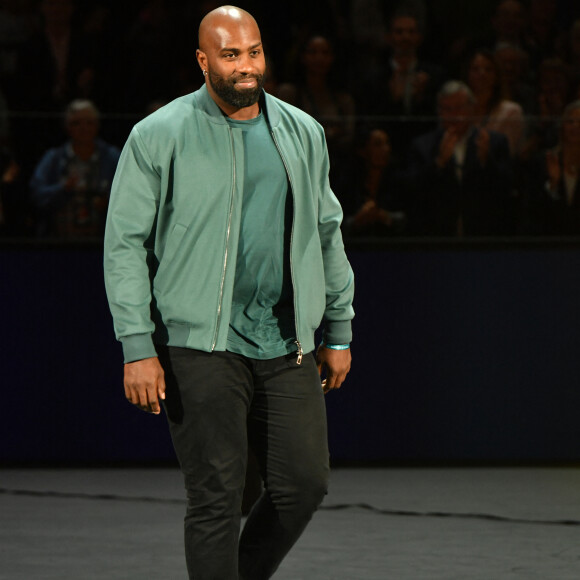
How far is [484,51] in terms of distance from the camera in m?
6.88

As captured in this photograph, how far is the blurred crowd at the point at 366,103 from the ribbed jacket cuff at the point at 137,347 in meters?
3.14

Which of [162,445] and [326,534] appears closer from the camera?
[326,534]

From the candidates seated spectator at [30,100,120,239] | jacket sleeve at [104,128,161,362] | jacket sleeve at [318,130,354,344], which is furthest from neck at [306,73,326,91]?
jacket sleeve at [104,128,161,362]

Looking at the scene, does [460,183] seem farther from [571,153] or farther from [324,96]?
[324,96]

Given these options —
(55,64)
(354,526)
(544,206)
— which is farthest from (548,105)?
(55,64)

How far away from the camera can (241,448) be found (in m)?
3.27

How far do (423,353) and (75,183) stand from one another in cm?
197

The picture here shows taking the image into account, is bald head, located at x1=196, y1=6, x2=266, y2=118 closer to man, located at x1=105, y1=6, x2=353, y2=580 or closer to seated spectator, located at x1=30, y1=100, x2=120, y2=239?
man, located at x1=105, y1=6, x2=353, y2=580

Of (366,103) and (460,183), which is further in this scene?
(366,103)

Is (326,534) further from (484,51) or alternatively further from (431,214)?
(484,51)

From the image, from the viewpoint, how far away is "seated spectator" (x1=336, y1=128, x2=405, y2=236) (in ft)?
20.7

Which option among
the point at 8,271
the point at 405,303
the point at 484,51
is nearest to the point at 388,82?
the point at 484,51

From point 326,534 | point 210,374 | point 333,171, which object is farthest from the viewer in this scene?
point 333,171

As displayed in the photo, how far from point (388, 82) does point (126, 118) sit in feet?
4.56
